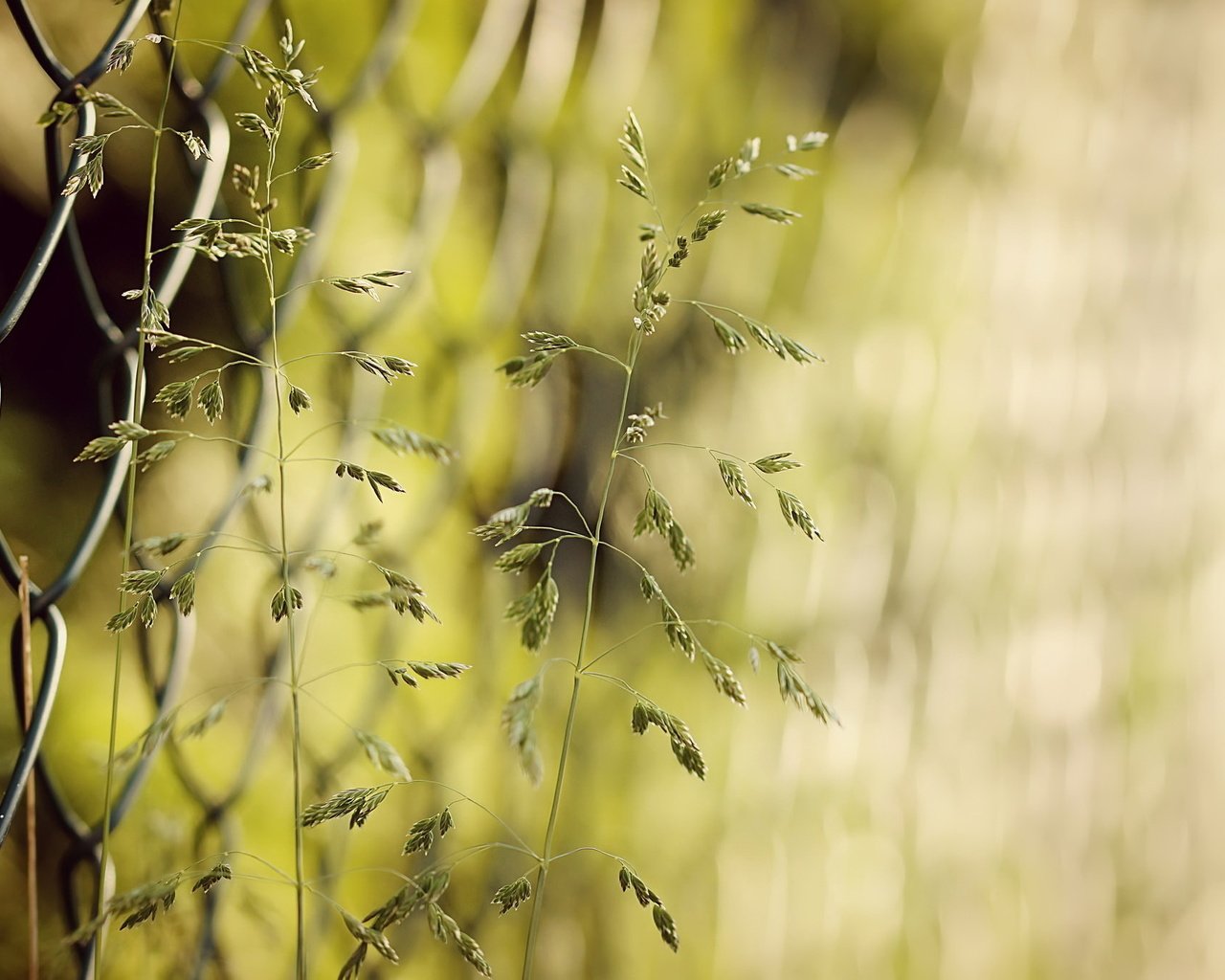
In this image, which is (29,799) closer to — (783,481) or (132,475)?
(132,475)

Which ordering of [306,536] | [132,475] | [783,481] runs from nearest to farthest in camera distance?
1. [132,475]
2. [306,536]
3. [783,481]

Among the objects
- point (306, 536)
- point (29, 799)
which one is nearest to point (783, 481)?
point (306, 536)

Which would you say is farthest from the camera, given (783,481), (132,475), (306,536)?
(783,481)

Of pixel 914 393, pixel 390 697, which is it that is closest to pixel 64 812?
pixel 390 697

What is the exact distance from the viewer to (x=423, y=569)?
473 millimetres

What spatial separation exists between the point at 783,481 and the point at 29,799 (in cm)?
44

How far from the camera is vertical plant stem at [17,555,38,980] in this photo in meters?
0.35

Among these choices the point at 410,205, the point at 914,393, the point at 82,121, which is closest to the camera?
the point at 82,121

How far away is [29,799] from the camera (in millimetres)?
362

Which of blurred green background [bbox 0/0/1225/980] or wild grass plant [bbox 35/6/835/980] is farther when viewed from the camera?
blurred green background [bbox 0/0/1225/980]

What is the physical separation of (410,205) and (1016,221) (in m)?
0.52

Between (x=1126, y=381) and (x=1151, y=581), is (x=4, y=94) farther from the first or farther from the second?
(x=1151, y=581)

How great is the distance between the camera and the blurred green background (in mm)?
413

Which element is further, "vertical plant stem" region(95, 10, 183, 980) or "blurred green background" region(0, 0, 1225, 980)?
"blurred green background" region(0, 0, 1225, 980)
